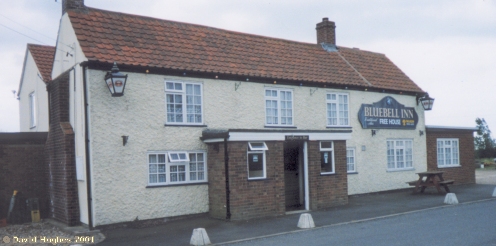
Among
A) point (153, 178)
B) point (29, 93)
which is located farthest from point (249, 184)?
point (29, 93)

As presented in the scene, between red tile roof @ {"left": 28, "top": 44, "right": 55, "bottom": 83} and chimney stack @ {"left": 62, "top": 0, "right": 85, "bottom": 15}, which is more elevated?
chimney stack @ {"left": 62, "top": 0, "right": 85, "bottom": 15}

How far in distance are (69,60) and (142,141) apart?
134 inches

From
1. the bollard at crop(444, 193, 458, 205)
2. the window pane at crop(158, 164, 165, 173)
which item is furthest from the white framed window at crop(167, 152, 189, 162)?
the bollard at crop(444, 193, 458, 205)

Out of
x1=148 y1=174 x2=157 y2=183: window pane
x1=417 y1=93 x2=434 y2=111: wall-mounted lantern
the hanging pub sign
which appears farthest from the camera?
x1=417 y1=93 x2=434 y2=111: wall-mounted lantern

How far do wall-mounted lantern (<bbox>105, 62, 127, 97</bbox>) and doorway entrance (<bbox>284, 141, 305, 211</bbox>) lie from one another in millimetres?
6297

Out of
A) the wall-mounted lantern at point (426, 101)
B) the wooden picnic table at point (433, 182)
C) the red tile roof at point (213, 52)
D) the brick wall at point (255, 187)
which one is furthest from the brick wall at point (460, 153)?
the brick wall at point (255, 187)

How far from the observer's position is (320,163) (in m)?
16.4

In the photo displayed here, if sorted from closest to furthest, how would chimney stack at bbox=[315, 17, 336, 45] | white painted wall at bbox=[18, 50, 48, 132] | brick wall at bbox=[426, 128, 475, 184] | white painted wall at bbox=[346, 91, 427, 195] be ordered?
white painted wall at bbox=[18, 50, 48, 132] → white painted wall at bbox=[346, 91, 427, 195] → brick wall at bbox=[426, 128, 475, 184] → chimney stack at bbox=[315, 17, 336, 45]

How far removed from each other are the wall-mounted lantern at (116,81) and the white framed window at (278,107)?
18.7 ft

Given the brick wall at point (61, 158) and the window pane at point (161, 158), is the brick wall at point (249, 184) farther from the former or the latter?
the brick wall at point (61, 158)

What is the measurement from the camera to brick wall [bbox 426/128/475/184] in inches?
883

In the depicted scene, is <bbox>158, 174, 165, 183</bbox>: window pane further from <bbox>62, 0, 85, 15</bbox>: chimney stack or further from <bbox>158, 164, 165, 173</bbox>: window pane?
<bbox>62, 0, 85, 15</bbox>: chimney stack

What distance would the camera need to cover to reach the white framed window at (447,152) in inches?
901

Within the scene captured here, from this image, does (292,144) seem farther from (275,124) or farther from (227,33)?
(227,33)
